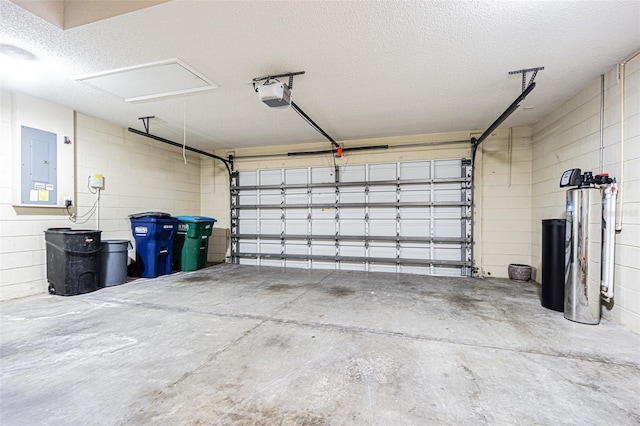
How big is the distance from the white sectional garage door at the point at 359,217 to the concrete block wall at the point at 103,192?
4.65ft

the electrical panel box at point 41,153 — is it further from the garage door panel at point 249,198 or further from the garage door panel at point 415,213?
the garage door panel at point 415,213

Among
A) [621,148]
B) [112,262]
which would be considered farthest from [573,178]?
[112,262]

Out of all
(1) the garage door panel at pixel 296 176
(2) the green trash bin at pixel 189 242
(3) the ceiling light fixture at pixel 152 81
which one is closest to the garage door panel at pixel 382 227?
(1) the garage door panel at pixel 296 176

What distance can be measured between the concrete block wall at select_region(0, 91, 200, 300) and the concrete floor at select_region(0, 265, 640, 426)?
67 cm

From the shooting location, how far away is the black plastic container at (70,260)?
3.82m

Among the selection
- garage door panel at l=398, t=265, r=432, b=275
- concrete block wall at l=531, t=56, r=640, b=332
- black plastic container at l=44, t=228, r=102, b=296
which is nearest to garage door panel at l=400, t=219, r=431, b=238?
garage door panel at l=398, t=265, r=432, b=275

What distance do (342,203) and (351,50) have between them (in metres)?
3.63

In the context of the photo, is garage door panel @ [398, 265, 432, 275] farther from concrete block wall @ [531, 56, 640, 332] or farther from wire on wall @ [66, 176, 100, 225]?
wire on wall @ [66, 176, 100, 225]

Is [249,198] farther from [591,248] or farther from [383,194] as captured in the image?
[591,248]

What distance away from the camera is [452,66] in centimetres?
308

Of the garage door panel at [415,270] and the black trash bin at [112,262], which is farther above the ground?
the black trash bin at [112,262]

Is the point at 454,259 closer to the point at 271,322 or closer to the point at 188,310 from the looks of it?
the point at 271,322

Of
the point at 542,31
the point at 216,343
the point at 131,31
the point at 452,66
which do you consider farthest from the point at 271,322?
the point at 542,31

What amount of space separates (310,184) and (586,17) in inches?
189
